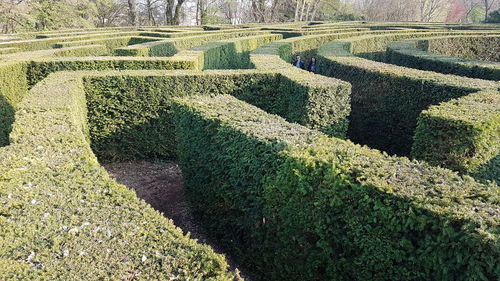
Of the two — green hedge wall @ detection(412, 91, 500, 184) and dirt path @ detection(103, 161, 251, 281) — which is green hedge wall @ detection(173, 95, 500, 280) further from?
green hedge wall @ detection(412, 91, 500, 184)

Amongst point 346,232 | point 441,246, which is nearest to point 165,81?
point 346,232

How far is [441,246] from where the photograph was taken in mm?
2850

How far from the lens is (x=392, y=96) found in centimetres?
857

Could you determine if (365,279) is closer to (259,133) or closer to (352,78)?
(259,133)

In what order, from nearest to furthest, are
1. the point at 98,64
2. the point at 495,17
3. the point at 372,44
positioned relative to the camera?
the point at 98,64
the point at 372,44
the point at 495,17

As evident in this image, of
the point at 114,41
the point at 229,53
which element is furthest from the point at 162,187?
the point at 114,41

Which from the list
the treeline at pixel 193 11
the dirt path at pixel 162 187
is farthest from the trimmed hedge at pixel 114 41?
the treeline at pixel 193 11

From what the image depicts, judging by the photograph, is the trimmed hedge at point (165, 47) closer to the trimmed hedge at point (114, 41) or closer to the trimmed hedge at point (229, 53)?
the trimmed hedge at point (229, 53)

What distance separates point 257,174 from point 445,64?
859 centimetres

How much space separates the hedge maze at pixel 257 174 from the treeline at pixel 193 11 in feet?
74.1

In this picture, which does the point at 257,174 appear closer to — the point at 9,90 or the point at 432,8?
the point at 9,90

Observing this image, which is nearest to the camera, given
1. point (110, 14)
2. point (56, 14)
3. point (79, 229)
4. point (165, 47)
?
point (79, 229)

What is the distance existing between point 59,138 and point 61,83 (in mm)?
3433

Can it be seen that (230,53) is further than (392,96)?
Yes
